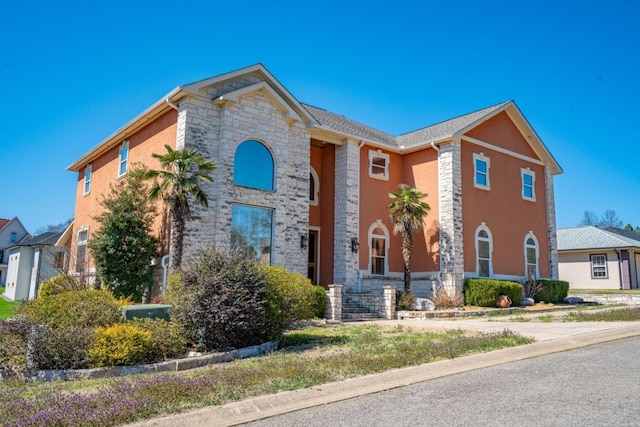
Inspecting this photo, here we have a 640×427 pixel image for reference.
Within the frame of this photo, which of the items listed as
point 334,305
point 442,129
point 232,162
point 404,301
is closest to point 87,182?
point 232,162

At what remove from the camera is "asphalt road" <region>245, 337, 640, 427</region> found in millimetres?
5250

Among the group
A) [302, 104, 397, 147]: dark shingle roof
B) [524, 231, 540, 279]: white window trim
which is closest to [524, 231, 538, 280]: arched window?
[524, 231, 540, 279]: white window trim

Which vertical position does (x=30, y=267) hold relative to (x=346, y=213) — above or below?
below

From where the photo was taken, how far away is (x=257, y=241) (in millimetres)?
17969

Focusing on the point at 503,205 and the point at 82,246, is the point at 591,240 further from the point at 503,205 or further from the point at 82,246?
the point at 82,246

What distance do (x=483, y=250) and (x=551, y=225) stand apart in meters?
5.97

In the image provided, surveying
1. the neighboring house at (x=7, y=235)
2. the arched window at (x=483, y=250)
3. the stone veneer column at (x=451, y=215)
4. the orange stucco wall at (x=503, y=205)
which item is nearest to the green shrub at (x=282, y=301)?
the stone veneer column at (x=451, y=215)

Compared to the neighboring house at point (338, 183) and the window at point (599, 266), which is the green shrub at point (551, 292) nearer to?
the neighboring house at point (338, 183)

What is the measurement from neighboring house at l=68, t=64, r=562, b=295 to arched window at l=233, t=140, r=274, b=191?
0.04 m

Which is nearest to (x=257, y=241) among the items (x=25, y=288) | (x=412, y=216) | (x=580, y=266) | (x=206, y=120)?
(x=206, y=120)

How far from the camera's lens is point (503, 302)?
69.4 feet

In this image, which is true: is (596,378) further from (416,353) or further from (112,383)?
(112,383)

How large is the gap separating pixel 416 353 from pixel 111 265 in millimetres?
11548

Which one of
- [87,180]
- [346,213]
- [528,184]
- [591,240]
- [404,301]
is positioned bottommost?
[404,301]
